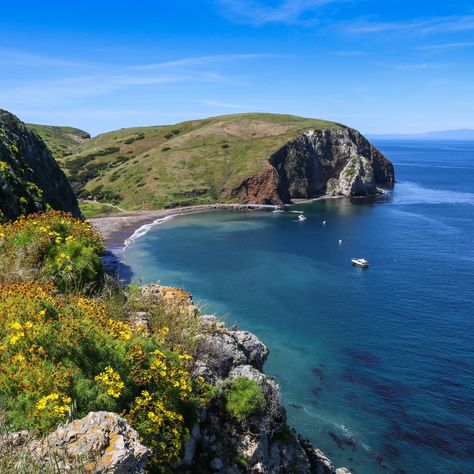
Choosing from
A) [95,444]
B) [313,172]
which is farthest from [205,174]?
[95,444]

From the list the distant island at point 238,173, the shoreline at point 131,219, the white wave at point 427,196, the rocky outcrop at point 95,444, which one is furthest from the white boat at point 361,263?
the white wave at point 427,196

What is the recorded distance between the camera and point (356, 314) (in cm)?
6031

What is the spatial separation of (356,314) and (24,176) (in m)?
46.7

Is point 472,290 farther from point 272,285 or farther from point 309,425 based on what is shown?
point 309,425

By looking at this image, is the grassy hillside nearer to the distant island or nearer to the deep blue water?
the distant island

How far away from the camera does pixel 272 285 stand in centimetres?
7412

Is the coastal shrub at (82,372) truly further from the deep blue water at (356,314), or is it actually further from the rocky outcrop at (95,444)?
the deep blue water at (356,314)

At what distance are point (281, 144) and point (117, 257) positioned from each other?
10897 cm

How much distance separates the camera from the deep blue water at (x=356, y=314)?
35.7 meters

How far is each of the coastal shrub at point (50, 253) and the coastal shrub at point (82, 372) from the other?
117 inches

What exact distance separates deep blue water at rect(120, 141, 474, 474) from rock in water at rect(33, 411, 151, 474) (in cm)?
2917

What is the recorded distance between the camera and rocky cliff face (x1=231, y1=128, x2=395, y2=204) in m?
162

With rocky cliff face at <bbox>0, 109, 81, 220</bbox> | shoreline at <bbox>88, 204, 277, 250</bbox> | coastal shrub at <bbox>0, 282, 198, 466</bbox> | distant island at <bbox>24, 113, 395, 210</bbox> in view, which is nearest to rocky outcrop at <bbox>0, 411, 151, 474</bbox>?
coastal shrub at <bbox>0, 282, 198, 466</bbox>

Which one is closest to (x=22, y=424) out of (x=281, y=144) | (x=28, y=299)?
(x=28, y=299)
